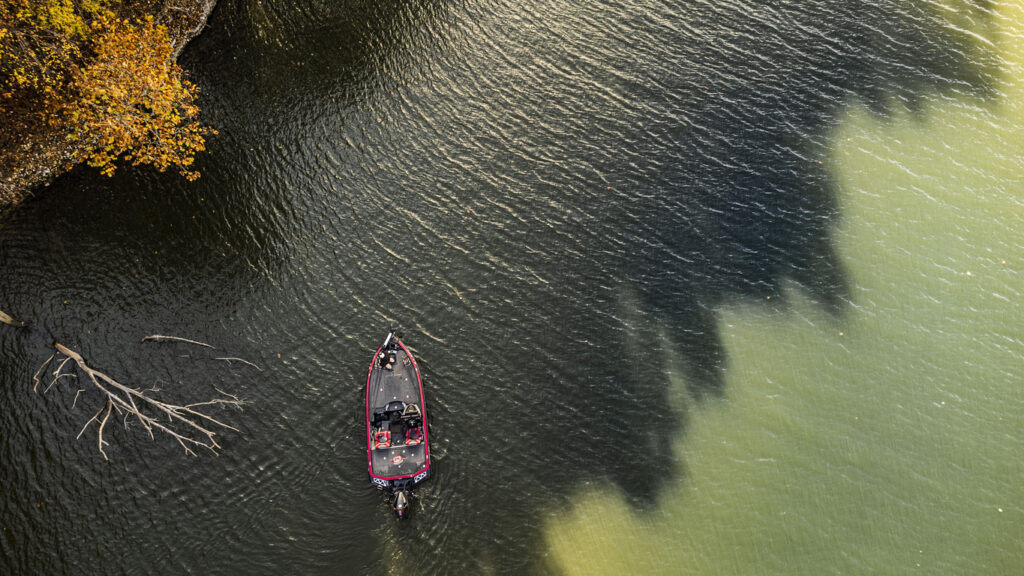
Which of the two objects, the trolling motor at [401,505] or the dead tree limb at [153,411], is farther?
the dead tree limb at [153,411]

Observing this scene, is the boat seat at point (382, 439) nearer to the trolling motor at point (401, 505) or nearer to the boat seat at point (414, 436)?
the boat seat at point (414, 436)

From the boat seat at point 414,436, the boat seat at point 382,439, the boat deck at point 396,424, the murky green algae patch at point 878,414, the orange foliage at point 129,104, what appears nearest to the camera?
the murky green algae patch at point 878,414

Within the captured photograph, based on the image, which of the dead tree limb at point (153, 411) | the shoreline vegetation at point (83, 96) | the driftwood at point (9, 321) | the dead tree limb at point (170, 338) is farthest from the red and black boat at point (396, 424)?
the driftwood at point (9, 321)

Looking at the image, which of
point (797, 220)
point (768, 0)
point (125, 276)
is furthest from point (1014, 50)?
point (125, 276)

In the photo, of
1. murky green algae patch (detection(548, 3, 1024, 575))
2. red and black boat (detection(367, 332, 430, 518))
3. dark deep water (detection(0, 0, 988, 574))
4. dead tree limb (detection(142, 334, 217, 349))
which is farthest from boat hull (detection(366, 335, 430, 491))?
dead tree limb (detection(142, 334, 217, 349))

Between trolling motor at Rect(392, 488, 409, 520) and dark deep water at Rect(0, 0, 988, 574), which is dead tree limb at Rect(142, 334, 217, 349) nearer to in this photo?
dark deep water at Rect(0, 0, 988, 574)

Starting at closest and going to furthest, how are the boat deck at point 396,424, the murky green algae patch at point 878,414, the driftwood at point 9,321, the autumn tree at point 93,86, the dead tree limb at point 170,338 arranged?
the murky green algae patch at point 878,414 < the boat deck at point 396,424 < the driftwood at point 9,321 < the dead tree limb at point 170,338 < the autumn tree at point 93,86

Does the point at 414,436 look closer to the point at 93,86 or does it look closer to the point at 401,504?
the point at 401,504
